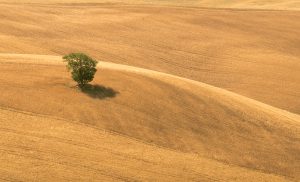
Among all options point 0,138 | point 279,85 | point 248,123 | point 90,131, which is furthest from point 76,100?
point 279,85

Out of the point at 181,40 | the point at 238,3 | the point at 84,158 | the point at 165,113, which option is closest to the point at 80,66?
the point at 165,113

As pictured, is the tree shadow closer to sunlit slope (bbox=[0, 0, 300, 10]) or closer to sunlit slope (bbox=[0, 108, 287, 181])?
sunlit slope (bbox=[0, 108, 287, 181])

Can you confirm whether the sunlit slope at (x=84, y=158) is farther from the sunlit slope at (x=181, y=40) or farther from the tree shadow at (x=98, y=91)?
the sunlit slope at (x=181, y=40)

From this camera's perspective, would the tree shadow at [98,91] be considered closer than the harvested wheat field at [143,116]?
No

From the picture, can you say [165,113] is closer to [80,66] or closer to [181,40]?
[80,66]

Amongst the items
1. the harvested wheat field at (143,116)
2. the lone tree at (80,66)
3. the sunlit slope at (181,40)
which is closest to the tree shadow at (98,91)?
the harvested wheat field at (143,116)

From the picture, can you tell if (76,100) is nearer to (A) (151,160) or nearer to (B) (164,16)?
(A) (151,160)
